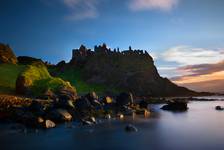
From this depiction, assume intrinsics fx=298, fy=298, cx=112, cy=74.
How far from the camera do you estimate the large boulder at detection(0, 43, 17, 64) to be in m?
115

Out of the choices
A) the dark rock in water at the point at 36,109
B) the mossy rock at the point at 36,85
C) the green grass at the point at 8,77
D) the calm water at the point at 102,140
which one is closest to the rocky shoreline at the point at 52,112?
the dark rock in water at the point at 36,109

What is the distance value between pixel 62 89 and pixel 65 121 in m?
36.6

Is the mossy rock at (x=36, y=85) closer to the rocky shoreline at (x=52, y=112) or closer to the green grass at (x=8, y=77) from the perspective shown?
the green grass at (x=8, y=77)

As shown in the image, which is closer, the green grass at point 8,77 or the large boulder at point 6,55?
the green grass at point 8,77

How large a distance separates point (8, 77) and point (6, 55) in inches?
1205

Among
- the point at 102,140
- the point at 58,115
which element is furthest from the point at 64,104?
the point at 102,140

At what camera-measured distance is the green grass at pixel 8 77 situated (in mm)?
82762

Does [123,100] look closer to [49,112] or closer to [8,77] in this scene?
[49,112]

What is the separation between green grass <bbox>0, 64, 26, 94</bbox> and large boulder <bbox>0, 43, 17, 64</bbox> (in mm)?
10230

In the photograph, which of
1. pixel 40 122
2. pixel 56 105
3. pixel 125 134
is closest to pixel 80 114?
pixel 56 105

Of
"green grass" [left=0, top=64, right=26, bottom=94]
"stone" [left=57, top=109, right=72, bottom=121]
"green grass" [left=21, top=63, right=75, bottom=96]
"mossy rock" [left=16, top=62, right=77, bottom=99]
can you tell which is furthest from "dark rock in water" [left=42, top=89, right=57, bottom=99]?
"stone" [left=57, top=109, right=72, bottom=121]

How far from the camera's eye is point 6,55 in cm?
12112

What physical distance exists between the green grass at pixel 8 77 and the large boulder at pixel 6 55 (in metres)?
10.2

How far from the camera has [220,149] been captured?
3334 centimetres
